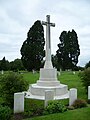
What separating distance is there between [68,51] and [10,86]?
4087cm

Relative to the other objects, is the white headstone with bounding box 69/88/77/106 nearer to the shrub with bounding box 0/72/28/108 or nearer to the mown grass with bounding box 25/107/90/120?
the mown grass with bounding box 25/107/90/120

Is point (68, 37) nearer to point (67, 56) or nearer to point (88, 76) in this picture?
point (67, 56)

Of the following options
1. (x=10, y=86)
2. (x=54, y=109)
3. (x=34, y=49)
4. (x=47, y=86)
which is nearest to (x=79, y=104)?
(x=54, y=109)

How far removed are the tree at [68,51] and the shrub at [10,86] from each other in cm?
4000

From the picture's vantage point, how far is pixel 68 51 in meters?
53.9

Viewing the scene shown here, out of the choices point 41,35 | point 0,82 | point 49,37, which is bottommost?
point 0,82

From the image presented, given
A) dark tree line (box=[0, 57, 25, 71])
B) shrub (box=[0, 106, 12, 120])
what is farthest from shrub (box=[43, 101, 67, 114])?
dark tree line (box=[0, 57, 25, 71])

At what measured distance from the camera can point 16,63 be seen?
66.4 meters

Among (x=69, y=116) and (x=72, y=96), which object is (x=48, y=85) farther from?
(x=69, y=116)

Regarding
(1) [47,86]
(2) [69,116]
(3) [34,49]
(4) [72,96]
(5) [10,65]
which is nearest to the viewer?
(2) [69,116]

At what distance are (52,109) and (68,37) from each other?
44353 millimetres

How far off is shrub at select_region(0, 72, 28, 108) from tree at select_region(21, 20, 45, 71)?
32.1m

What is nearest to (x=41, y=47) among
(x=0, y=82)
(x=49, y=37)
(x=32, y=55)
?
(x=32, y=55)

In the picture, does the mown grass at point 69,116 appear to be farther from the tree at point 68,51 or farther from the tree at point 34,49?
the tree at point 68,51
